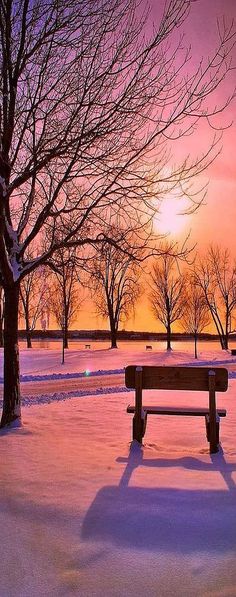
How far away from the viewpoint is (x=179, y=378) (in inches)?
Answer: 304

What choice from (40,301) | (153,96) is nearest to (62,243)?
(153,96)

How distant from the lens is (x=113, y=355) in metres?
38.6

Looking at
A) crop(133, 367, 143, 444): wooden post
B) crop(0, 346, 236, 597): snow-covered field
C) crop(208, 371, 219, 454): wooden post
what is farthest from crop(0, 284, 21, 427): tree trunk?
crop(208, 371, 219, 454): wooden post

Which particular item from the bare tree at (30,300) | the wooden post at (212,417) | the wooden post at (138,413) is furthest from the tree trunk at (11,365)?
the bare tree at (30,300)

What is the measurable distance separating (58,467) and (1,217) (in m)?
4.27

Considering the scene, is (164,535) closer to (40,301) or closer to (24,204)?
(24,204)

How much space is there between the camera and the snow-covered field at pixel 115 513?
12.2ft

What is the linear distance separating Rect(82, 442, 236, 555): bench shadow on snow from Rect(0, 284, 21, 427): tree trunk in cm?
→ 385

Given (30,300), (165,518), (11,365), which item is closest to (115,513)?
(165,518)

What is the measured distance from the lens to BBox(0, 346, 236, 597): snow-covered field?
3725 millimetres

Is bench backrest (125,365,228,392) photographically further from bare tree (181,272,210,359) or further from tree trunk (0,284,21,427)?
bare tree (181,272,210,359)

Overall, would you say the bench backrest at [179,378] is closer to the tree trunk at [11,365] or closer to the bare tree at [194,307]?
the tree trunk at [11,365]

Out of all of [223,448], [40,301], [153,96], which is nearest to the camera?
[223,448]

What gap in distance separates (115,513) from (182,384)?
2.95 m
